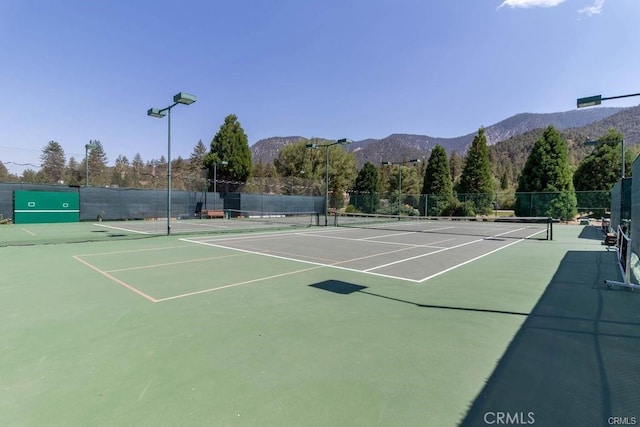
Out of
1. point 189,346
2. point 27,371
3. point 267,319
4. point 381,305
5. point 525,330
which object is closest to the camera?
point 27,371

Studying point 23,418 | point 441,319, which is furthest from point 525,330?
point 23,418

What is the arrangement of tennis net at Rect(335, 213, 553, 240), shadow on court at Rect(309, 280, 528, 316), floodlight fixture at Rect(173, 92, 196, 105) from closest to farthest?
shadow on court at Rect(309, 280, 528, 316)
floodlight fixture at Rect(173, 92, 196, 105)
tennis net at Rect(335, 213, 553, 240)

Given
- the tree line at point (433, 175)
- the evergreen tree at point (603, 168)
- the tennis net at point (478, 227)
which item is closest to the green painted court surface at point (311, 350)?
the tennis net at point (478, 227)

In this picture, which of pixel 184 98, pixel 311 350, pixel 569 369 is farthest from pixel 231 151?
pixel 569 369

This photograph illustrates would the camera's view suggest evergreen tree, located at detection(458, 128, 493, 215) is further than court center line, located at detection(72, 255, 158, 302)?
Yes

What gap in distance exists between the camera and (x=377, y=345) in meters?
3.63

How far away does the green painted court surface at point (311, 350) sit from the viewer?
248 cm

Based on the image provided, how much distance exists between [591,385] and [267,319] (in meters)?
3.47

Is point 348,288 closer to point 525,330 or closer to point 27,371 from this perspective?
point 525,330

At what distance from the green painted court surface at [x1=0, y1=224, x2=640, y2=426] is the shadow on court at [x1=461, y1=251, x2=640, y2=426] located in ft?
0.05

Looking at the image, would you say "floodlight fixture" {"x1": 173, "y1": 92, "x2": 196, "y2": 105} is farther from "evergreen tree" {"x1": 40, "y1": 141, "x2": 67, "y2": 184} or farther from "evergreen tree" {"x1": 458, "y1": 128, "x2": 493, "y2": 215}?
"evergreen tree" {"x1": 458, "y1": 128, "x2": 493, "y2": 215}

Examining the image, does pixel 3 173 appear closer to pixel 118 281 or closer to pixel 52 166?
pixel 52 166

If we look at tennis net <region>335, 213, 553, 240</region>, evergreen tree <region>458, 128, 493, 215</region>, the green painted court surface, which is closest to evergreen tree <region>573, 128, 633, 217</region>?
evergreen tree <region>458, 128, 493, 215</region>

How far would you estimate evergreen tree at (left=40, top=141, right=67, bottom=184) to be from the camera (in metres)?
24.2
